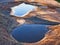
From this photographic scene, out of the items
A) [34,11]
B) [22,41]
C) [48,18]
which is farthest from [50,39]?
[34,11]

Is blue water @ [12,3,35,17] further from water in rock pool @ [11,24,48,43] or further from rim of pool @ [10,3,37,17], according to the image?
water in rock pool @ [11,24,48,43]

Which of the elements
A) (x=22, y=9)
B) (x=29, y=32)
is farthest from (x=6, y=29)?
(x=22, y=9)

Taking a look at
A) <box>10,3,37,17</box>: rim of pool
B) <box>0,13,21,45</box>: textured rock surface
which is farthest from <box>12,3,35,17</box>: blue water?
<box>0,13,21,45</box>: textured rock surface

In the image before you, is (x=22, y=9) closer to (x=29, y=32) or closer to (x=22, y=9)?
(x=22, y=9)

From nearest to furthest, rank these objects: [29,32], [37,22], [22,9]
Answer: [29,32] → [37,22] → [22,9]

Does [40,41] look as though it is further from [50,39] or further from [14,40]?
[14,40]

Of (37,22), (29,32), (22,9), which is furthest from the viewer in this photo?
(22,9)

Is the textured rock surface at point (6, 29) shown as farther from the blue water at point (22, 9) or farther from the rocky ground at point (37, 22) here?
the blue water at point (22, 9)

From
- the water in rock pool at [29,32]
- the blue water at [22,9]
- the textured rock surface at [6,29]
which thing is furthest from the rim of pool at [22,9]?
the water in rock pool at [29,32]
